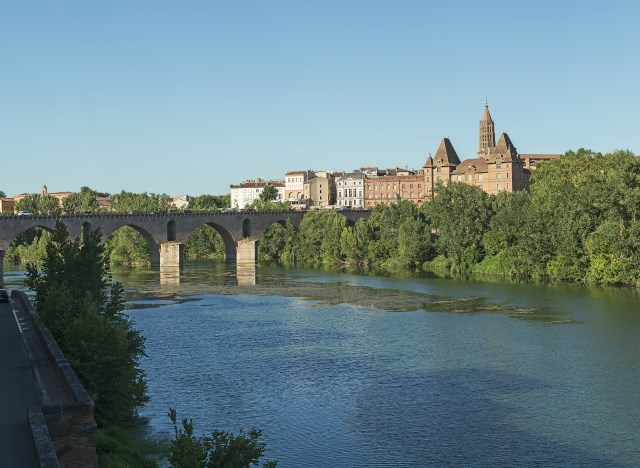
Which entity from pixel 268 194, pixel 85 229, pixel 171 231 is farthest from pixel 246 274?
pixel 268 194

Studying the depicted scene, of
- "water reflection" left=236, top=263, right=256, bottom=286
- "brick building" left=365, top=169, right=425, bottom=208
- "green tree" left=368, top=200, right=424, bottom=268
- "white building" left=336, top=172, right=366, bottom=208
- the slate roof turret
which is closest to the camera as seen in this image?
"water reflection" left=236, top=263, right=256, bottom=286

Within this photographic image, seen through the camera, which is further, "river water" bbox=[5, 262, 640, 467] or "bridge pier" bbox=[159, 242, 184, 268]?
"bridge pier" bbox=[159, 242, 184, 268]

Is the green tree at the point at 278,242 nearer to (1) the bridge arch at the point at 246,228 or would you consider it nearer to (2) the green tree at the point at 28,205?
(1) the bridge arch at the point at 246,228

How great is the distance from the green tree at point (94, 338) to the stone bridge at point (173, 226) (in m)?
58.1

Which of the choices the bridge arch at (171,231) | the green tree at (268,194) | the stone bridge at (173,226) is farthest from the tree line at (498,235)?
the green tree at (268,194)

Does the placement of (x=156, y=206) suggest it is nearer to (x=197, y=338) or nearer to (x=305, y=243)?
(x=305, y=243)

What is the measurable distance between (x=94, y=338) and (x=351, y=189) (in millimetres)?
146245

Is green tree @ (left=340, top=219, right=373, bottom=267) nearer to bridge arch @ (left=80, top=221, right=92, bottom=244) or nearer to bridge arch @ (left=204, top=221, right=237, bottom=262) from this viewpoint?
bridge arch @ (left=204, top=221, right=237, bottom=262)

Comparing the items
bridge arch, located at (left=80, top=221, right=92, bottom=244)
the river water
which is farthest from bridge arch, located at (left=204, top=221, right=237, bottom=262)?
the river water

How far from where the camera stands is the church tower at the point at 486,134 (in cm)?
15700

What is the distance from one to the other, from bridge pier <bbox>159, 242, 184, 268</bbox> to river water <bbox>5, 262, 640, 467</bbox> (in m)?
42.0

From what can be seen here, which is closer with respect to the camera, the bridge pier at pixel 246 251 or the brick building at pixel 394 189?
the bridge pier at pixel 246 251

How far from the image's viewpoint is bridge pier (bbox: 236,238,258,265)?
111 m

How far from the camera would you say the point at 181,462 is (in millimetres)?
14781
